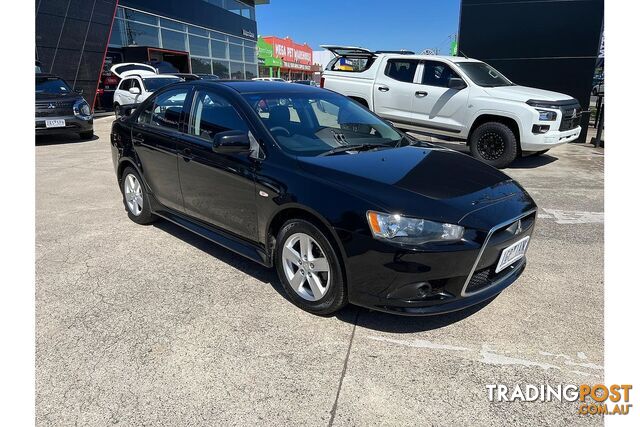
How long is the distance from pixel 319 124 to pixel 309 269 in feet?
4.38

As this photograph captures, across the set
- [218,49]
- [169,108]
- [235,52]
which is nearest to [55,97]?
[169,108]

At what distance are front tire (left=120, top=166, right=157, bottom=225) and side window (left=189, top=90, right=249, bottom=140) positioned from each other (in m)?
1.22

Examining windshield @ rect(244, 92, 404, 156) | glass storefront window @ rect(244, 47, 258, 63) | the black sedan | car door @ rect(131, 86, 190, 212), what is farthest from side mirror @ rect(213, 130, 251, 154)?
glass storefront window @ rect(244, 47, 258, 63)

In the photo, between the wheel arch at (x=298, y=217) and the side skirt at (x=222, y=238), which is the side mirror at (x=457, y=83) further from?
the wheel arch at (x=298, y=217)

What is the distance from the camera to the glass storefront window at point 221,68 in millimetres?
29552

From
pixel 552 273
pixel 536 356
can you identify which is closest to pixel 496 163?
pixel 552 273

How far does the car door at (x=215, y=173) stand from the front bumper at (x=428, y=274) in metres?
1.09

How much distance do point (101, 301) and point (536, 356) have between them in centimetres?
306

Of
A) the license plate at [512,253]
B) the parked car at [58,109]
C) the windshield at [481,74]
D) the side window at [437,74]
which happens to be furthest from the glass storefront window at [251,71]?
the license plate at [512,253]

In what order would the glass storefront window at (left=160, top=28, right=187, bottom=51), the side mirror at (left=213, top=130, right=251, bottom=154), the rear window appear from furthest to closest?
1. the glass storefront window at (left=160, top=28, right=187, bottom=51)
2. the rear window
3. the side mirror at (left=213, top=130, right=251, bottom=154)

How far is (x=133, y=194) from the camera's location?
190 inches

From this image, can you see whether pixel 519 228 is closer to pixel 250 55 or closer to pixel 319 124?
pixel 319 124

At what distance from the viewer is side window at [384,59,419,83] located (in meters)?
8.45

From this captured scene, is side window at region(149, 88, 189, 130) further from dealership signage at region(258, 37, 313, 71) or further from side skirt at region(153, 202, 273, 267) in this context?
dealership signage at region(258, 37, 313, 71)
